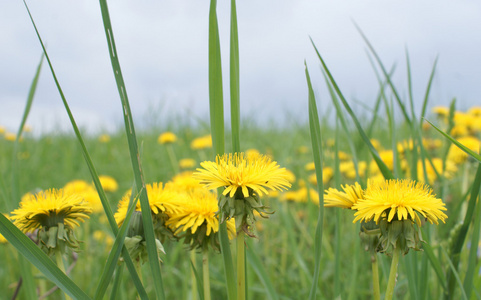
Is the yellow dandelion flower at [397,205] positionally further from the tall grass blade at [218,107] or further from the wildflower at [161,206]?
the wildflower at [161,206]

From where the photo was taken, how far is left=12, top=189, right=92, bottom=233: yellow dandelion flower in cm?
75

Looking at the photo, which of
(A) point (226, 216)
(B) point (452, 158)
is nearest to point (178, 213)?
(A) point (226, 216)

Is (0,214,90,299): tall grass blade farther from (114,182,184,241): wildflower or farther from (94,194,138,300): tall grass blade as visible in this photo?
(114,182,184,241): wildflower

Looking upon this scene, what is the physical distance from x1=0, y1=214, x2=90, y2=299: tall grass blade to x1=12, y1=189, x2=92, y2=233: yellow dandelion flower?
160 millimetres

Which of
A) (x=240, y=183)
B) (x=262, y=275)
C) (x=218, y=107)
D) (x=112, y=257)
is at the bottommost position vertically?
(x=262, y=275)

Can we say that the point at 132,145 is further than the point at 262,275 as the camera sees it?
No

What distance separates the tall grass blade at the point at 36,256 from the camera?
1.87 feet

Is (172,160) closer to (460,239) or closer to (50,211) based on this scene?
(50,211)

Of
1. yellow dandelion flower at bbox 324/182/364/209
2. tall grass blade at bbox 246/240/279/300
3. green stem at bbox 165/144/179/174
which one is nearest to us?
yellow dandelion flower at bbox 324/182/364/209

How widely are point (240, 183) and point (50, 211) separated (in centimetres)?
41

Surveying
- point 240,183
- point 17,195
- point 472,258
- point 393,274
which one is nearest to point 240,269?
point 240,183

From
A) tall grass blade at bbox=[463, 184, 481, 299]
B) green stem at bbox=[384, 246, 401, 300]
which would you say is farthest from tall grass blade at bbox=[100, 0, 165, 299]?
tall grass blade at bbox=[463, 184, 481, 299]

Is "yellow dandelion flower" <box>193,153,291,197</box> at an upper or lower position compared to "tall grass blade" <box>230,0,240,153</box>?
lower

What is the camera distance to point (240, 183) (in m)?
0.63
